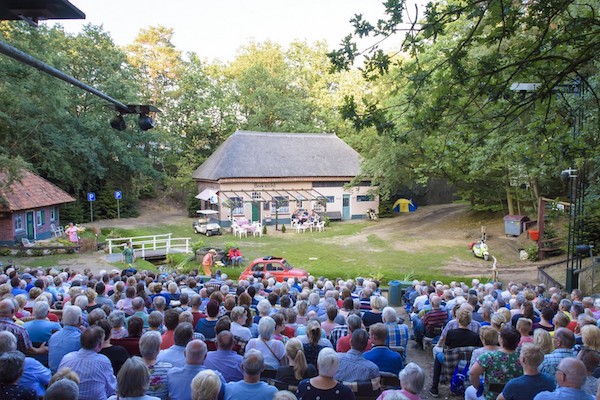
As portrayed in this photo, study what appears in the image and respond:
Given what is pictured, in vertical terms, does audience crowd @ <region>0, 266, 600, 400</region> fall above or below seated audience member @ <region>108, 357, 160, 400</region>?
below

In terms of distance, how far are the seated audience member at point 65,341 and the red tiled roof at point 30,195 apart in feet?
61.3

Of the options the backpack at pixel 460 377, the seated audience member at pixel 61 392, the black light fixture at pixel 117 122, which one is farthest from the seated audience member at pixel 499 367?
the black light fixture at pixel 117 122

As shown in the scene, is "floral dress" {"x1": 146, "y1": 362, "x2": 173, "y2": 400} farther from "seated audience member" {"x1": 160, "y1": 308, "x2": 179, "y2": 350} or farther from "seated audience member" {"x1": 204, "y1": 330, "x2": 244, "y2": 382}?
"seated audience member" {"x1": 160, "y1": 308, "x2": 179, "y2": 350}

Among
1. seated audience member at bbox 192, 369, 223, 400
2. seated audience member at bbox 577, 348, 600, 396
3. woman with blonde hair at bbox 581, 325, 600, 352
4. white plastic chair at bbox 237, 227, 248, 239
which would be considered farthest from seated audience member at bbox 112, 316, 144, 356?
white plastic chair at bbox 237, 227, 248, 239

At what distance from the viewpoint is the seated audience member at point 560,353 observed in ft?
16.8

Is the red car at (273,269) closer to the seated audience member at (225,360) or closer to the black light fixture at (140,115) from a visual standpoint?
the black light fixture at (140,115)

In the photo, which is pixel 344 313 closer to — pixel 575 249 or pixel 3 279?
pixel 3 279

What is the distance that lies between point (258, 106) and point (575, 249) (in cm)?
3430

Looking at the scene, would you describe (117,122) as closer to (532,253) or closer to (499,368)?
(499,368)

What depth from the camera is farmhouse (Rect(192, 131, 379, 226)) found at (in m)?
32.6

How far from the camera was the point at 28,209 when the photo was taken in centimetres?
2439

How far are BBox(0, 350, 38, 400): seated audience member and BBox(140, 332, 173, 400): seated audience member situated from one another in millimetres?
1027

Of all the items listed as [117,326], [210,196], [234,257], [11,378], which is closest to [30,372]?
[11,378]

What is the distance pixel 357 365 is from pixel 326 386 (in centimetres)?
92
